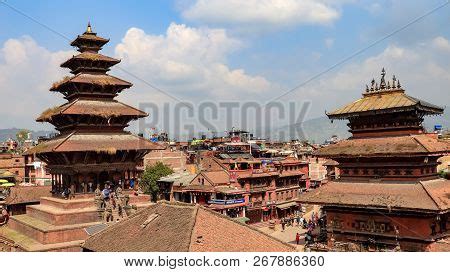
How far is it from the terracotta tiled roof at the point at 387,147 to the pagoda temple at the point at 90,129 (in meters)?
12.1

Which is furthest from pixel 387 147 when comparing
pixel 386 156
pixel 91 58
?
pixel 91 58

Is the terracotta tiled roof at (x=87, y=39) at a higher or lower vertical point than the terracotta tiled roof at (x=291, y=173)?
higher

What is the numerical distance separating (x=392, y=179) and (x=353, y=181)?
78.2 inches

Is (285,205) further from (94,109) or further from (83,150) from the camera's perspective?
(83,150)

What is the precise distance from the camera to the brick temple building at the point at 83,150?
2422 centimetres

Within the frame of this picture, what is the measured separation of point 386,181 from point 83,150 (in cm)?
1685

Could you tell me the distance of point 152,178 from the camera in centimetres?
5919

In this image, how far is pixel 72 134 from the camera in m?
26.7

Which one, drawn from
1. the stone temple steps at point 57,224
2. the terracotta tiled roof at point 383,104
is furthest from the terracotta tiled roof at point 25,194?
the terracotta tiled roof at point 383,104

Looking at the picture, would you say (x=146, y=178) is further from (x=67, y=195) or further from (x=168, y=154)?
A: (x=67, y=195)

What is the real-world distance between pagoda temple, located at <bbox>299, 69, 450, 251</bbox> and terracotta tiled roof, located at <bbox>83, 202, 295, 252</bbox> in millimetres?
5141

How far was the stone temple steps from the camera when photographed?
22891 mm

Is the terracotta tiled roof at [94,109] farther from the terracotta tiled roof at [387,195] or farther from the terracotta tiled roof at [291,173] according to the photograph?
the terracotta tiled roof at [291,173]

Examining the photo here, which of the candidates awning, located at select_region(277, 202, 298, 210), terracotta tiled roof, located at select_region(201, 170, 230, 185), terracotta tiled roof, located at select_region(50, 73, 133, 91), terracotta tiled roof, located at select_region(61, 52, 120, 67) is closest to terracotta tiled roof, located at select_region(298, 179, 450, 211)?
terracotta tiled roof, located at select_region(50, 73, 133, 91)
